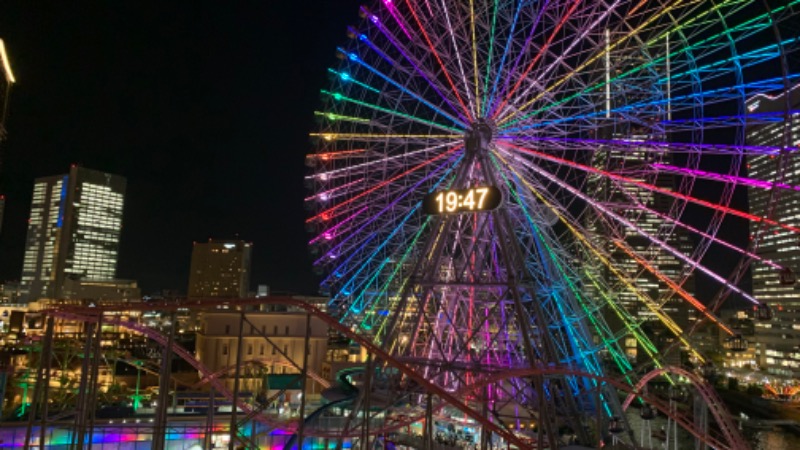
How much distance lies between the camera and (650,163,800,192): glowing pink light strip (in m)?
15.4

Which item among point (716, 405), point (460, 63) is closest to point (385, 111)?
point (460, 63)

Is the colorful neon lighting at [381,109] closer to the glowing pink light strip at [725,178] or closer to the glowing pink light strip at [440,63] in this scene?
the glowing pink light strip at [440,63]

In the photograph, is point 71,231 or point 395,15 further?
point 71,231

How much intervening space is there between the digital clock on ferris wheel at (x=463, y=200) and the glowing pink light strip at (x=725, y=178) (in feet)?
19.3

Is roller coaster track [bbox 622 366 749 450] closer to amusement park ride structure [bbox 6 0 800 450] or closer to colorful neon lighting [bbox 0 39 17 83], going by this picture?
amusement park ride structure [bbox 6 0 800 450]

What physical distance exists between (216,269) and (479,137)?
5750 inches


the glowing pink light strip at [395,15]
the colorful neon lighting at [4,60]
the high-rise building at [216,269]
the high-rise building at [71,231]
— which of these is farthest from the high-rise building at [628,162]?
the high-rise building at [216,269]

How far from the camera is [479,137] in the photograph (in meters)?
21.0

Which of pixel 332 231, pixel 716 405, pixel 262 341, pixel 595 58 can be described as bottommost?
pixel 262 341

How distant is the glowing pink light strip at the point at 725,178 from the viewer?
15.4 metres

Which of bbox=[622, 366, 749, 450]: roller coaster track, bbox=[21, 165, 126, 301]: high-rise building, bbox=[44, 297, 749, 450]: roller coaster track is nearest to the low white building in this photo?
bbox=[44, 297, 749, 450]: roller coaster track

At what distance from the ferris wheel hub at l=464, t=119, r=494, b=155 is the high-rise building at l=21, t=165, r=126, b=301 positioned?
438ft

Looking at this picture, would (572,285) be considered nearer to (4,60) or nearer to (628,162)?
(628,162)

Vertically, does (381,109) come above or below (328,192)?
above
